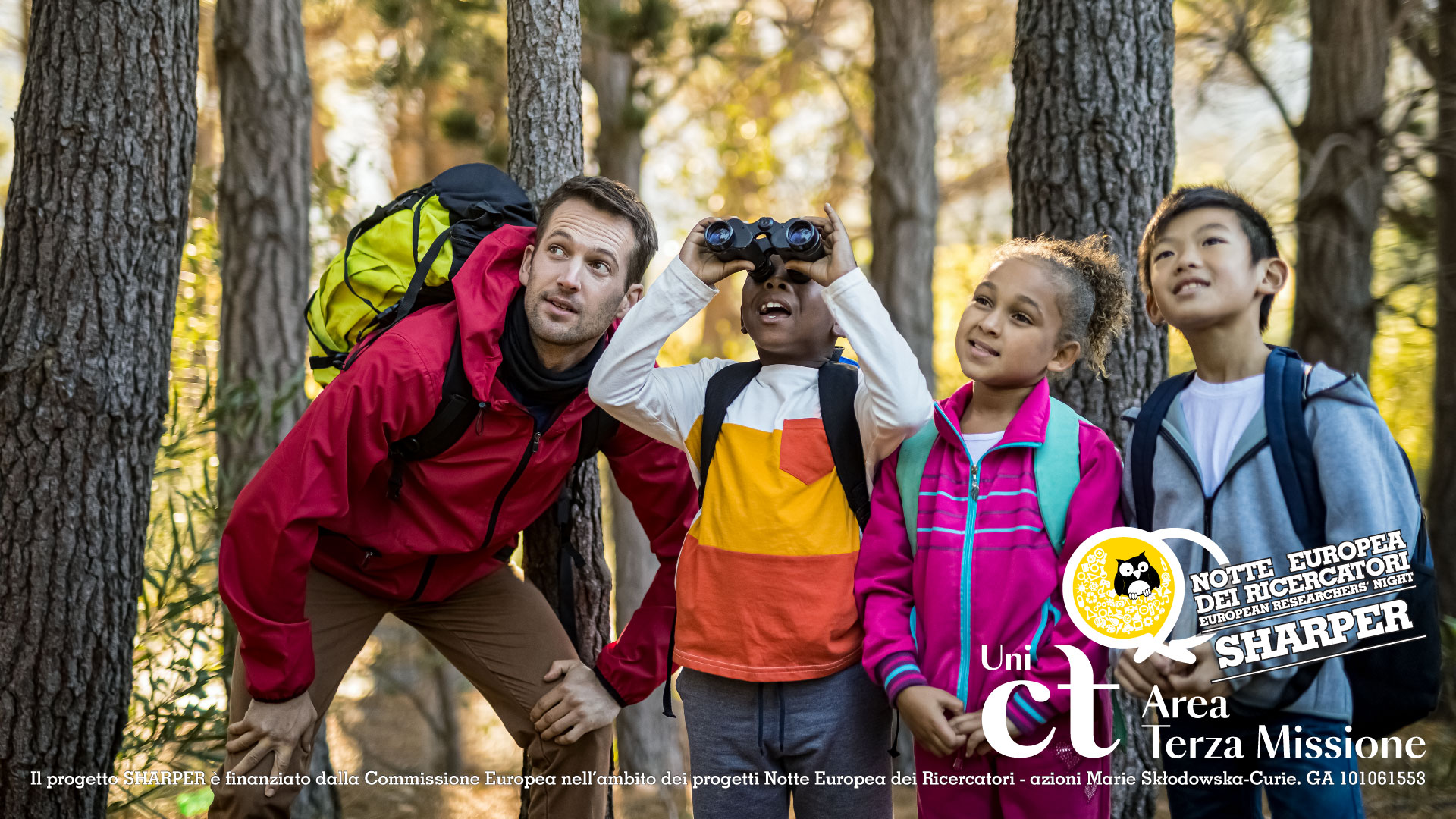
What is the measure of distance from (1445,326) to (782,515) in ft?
20.3

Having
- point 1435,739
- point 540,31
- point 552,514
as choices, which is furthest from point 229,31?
point 1435,739

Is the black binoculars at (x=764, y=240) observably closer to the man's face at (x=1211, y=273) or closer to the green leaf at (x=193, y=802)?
the man's face at (x=1211, y=273)

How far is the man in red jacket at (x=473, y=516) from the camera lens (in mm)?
2633

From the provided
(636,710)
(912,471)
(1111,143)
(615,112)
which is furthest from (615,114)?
(912,471)

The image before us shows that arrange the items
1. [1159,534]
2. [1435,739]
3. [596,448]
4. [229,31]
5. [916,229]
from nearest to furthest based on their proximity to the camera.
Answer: [1159,534]
[596,448]
[229,31]
[1435,739]
[916,229]

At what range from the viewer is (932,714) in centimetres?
217

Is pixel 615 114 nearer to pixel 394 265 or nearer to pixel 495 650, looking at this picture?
→ pixel 394 265

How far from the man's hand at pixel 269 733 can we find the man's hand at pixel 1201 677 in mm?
2181

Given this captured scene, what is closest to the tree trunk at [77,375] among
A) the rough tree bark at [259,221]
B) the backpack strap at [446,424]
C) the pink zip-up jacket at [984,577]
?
the backpack strap at [446,424]

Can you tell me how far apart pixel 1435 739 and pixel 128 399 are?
6.37m

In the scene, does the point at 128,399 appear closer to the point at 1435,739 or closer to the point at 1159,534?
the point at 1159,534

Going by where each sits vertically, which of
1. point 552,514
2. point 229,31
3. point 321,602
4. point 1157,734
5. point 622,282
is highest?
point 229,31

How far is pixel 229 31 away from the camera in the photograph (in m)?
4.89

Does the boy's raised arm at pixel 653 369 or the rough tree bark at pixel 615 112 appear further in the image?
the rough tree bark at pixel 615 112
